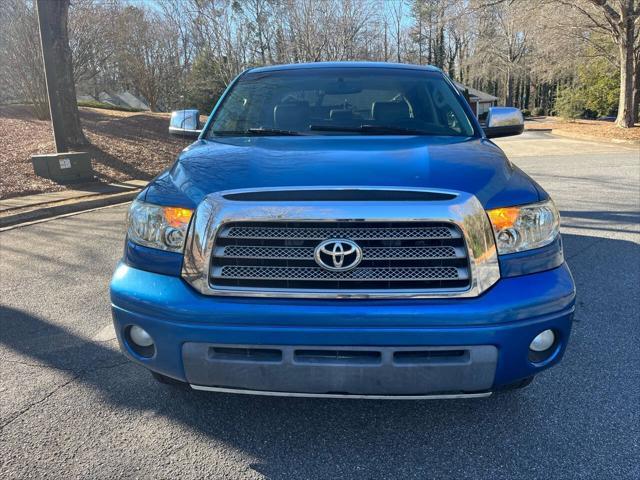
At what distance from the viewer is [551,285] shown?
218 cm

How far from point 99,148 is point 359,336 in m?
11.7

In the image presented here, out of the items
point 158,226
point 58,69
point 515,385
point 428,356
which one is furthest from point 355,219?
point 58,69

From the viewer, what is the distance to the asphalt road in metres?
2.25

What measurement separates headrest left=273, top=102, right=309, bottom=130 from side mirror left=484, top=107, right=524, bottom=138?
145 cm

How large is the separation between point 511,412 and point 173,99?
4084cm

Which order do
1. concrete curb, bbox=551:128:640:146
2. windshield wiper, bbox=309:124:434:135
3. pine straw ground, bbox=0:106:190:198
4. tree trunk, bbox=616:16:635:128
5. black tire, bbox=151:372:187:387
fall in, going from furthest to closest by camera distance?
tree trunk, bbox=616:16:635:128
concrete curb, bbox=551:128:640:146
pine straw ground, bbox=0:106:190:198
windshield wiper, bbox=309:124:434:135
black tire, bbox=151:372:187:387

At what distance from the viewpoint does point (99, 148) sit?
1207 centimetres

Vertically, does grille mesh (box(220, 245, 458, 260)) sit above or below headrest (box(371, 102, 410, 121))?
below

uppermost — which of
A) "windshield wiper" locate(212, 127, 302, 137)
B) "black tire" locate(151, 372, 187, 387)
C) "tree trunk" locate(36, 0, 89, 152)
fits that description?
"tree trunk" locate(36, 0, 89, 152)

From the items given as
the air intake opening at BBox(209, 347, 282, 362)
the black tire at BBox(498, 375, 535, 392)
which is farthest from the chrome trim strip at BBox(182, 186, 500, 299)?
the black tire at BBox(498, 375, 535, 392)

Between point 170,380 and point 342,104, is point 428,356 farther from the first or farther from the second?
point 342,104

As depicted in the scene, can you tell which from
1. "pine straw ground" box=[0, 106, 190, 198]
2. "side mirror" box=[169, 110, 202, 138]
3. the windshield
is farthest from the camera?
"pine straw ground" box=[0, 106, 190, 198]

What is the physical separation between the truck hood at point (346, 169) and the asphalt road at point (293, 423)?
112 centimetres

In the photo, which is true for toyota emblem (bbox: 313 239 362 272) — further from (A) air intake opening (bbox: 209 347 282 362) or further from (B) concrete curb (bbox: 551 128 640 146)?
(B) concrete curb (bbox: 551 128 640 146)
